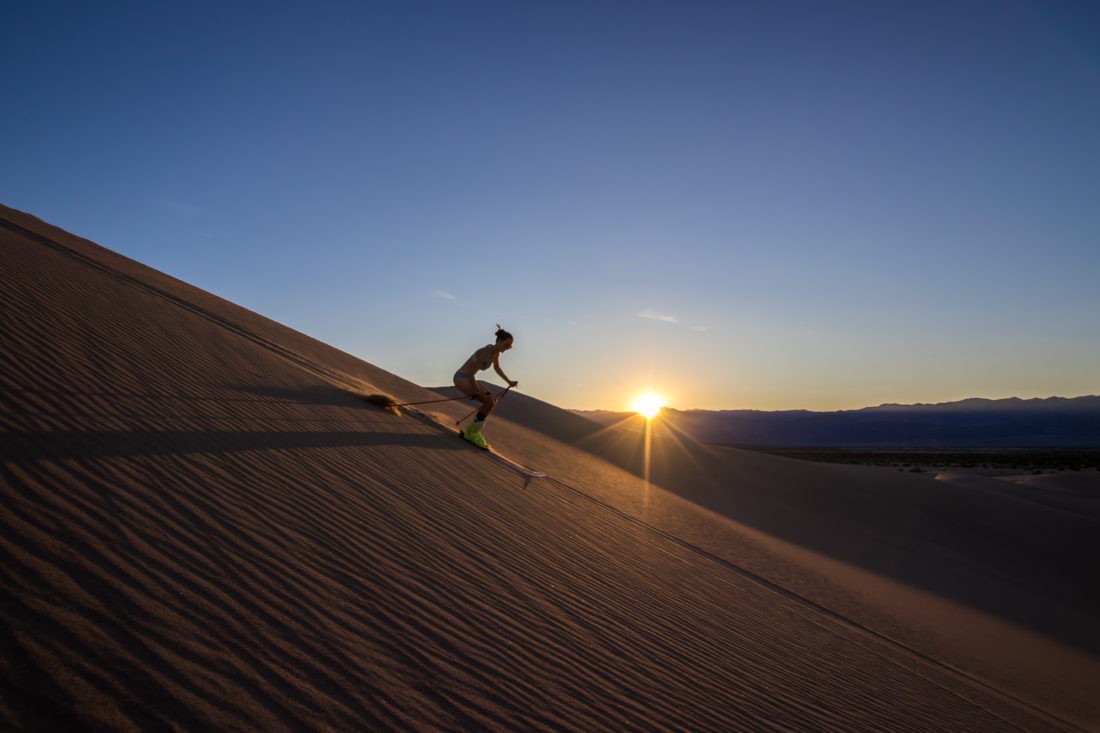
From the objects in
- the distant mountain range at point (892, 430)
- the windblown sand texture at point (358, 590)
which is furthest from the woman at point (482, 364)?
the distant mountain range at point (892, 430)

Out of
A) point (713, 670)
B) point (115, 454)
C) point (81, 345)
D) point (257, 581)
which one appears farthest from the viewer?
point (81, 345)

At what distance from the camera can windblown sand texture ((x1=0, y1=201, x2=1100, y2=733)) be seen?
270cm

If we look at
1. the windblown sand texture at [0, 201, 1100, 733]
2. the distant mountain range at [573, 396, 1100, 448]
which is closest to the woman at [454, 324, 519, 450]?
the windblown sand texture at [0, 201, 1100, 733]

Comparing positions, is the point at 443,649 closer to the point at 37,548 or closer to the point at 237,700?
the point at 237,700

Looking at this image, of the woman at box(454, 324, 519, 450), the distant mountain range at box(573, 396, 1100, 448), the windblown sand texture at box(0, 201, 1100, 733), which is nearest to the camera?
the windblown sand texture at box(0, 201, 1100, 733)

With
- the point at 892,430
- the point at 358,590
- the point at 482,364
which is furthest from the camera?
the point at 892,430

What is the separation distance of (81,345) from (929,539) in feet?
58.0

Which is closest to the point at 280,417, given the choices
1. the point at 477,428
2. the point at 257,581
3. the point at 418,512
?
the point at 418,512

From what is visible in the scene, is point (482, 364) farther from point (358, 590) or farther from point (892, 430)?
point (892, 430)

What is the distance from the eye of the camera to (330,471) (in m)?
5.79

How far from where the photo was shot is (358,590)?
378 cm

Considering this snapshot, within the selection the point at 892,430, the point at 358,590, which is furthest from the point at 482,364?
the point at 892,430

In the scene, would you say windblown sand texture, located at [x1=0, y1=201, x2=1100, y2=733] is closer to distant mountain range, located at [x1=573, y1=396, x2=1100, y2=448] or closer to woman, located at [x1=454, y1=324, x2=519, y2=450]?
woman, located at [x1=454, y1=324, x2=519, y2=450]

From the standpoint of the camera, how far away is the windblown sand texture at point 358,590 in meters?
2.70
